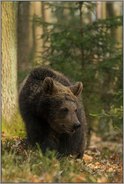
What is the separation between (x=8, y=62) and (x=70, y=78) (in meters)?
2.13

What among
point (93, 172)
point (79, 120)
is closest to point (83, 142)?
point (79, 120)

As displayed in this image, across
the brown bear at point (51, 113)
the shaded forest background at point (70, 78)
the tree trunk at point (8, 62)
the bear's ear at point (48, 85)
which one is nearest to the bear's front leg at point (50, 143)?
the brown bear at point (51, 113)

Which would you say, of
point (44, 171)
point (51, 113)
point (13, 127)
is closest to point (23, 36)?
point (13, 127)

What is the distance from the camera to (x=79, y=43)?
14188 mm

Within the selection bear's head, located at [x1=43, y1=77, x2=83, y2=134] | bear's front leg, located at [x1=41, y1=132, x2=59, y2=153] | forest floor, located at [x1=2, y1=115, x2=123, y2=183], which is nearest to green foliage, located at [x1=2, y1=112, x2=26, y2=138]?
bear's front leg, located at [x1=41, y1=132, x2=59, y2=153]

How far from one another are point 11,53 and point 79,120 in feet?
10.4

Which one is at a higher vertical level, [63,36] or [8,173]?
[63,36]

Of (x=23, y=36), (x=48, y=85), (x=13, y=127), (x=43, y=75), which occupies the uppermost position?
(x=23, y=36)

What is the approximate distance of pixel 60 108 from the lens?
8.40 metres

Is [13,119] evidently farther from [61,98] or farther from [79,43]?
[79,43]

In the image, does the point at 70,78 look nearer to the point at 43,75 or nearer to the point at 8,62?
the point at 8,62

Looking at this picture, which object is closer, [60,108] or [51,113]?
[60,108]

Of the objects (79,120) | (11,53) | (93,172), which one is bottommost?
(93,172)

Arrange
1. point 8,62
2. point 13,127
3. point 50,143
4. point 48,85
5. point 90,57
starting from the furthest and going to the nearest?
point 90,57, point 8,62, point 13,127, point 50,143, point 48,85
